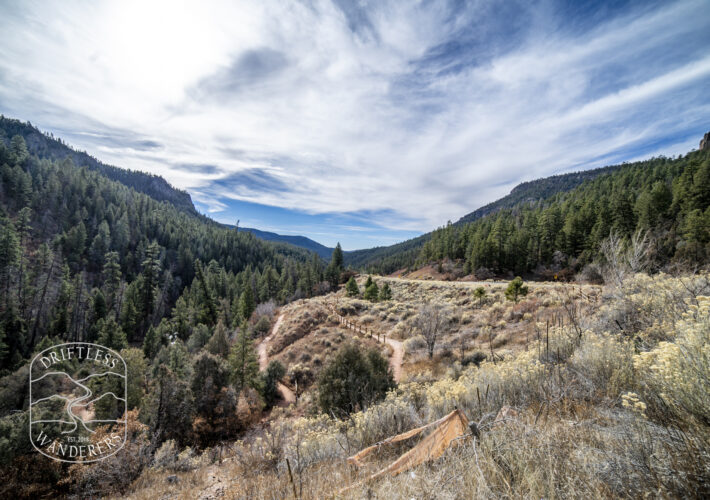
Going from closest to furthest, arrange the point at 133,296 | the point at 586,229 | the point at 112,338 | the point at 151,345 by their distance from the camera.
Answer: the point at 112,338 → the point at 151,345 → the point at 586,229 → the point at 133,296

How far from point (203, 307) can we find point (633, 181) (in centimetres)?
11396

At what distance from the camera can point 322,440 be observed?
5.06 metres

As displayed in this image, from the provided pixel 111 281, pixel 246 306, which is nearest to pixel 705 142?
pixel 246 306

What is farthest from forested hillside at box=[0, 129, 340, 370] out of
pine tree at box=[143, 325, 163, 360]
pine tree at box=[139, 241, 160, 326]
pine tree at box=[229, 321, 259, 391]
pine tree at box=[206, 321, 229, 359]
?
pine tree at box=[229, 321, 259, 391]

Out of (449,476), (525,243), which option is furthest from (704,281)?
(525,243)

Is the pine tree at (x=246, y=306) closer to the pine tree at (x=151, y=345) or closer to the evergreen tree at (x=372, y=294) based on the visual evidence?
the pine tree at (x=151, y=345)

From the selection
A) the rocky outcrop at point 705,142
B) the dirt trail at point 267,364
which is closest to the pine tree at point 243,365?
the dirt trail at point 267,364

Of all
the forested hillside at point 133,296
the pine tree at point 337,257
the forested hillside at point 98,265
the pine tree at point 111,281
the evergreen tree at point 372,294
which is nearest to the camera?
the forested hillside at point 133,296

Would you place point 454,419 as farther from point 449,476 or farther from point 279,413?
point 279,413

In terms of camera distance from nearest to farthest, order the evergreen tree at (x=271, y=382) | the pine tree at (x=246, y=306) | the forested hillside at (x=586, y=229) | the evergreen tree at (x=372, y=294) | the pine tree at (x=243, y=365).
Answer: the evergreen tree at (x=271, y=382) → the pine tree at (x=243, y=365) → the forested hillside at (x=586, y=229) → the evergreen tree at (x=372, y=294) → the pine tree at (x=246, y=306)

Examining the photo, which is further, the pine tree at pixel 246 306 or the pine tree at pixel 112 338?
the pine tree at pixel 246 306

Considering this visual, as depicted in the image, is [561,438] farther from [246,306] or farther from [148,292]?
[148,292]

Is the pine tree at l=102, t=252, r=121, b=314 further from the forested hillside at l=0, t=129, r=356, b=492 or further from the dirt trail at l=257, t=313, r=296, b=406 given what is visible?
the dirt trail at l=257, t=313, r=296, b=406

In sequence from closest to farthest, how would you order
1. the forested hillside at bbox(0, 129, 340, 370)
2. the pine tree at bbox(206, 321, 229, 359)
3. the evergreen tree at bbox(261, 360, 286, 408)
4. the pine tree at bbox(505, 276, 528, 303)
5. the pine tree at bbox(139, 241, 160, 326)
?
the evergreen tree at bbox(261, 360, 286, 408), the pine tree at bbox(505, 276, 528, 303), the pine tree at bbox(206, 321, 229, 359), the forested hillside at bbox(0, 129, 340, 370), the pine tree at bbox(139, 241, 160, 326)
